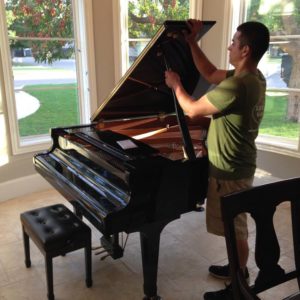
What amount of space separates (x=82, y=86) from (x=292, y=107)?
240 cm

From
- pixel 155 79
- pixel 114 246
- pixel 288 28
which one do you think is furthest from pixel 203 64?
pixel 288 28

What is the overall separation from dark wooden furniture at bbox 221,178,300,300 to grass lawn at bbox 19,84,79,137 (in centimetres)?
304

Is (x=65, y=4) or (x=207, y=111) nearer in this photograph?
(x=207, y=111)

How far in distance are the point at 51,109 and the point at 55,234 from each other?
224cm

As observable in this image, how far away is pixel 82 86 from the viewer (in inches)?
157

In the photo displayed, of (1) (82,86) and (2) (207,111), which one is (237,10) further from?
(2) (207,111)

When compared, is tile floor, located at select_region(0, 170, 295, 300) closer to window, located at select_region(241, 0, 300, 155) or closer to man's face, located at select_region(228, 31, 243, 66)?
window, located at select_region(241, 0, 300, 155)

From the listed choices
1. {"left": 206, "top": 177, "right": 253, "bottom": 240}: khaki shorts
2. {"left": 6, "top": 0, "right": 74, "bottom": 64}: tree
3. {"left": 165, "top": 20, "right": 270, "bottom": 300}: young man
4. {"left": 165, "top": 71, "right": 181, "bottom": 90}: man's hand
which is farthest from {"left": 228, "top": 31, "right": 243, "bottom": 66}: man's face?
{"left": 6, "top": 0, "right": 74, "bottom": 64}: tree

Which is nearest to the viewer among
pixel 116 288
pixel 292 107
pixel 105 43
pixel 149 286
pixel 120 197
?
pixel 120 197

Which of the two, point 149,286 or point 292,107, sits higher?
point 292,107

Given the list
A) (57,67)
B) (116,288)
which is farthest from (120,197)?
(57,67)

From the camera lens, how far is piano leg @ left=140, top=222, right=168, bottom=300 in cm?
178

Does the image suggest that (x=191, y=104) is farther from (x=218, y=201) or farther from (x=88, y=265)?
(x=88, y=265)

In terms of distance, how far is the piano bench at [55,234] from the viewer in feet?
6.39
